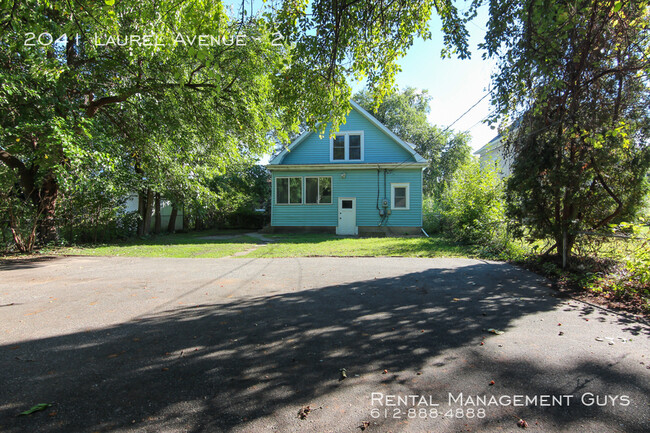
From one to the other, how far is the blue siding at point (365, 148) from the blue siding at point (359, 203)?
32.3 inches

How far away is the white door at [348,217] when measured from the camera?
61.8 feet

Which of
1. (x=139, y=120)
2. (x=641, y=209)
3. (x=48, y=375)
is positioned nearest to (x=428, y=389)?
(x=48, y=375)

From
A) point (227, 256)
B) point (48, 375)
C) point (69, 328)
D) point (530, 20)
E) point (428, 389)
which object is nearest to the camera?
point (428, 389)

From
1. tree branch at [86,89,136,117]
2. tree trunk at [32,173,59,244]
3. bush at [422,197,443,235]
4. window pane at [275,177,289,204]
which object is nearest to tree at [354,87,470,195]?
bush at [422,197,443,235]

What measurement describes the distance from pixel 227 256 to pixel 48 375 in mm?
7884

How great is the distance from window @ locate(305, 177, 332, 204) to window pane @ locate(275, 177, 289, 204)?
124 cm

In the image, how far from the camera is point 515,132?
8.02m

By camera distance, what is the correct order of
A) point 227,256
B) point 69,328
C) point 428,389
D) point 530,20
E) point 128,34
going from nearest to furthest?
point 428,389 → point 69,328 → point 530,20 → point 128,34 → point 227,256

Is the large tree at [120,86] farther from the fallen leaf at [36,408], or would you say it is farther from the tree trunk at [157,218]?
the tree trunk at [157,218]

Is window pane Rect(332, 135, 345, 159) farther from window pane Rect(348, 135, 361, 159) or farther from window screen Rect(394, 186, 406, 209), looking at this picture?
window screen Rect(394, 186, 406, 209)

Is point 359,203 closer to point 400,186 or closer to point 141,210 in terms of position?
point 400,186

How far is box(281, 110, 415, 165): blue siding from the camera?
19062 mm

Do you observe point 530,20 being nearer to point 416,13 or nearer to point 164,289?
point 416,13

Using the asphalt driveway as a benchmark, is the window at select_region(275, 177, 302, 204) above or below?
above
